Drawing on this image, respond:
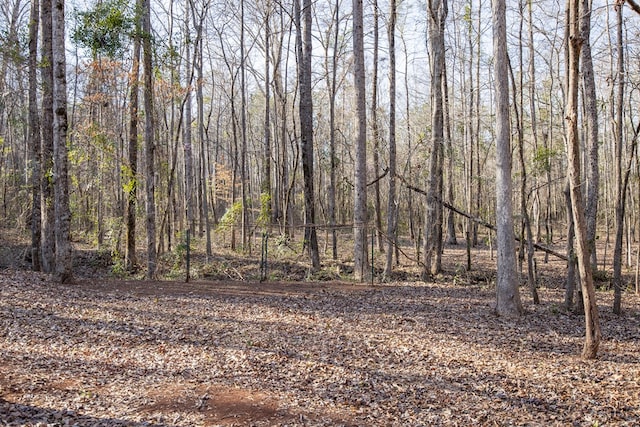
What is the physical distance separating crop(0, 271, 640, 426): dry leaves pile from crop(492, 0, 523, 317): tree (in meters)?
0.68

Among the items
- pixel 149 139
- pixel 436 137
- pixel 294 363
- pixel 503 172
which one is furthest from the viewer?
pixel 436 137

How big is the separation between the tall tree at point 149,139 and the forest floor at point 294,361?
6.84 feet

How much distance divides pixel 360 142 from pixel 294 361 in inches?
301

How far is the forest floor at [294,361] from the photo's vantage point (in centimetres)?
479

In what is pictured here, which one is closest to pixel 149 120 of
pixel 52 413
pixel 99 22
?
pixel 99 22

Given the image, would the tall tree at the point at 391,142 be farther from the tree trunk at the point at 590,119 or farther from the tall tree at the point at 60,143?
the tall tree at the point at 60,143

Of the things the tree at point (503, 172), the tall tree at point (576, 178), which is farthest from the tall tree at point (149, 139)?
the tall tree at point (576, 178)

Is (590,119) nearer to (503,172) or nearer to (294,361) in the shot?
(503,172)

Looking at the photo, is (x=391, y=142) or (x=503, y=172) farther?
(x=391, y=142)

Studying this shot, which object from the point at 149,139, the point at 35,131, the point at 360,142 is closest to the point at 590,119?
the point at 360,142

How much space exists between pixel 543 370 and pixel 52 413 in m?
5.79

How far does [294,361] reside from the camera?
6.25 meters

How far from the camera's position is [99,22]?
1173cm

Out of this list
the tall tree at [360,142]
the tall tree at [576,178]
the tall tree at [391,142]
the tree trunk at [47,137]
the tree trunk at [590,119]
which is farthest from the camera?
the tall tree at [391,142]
